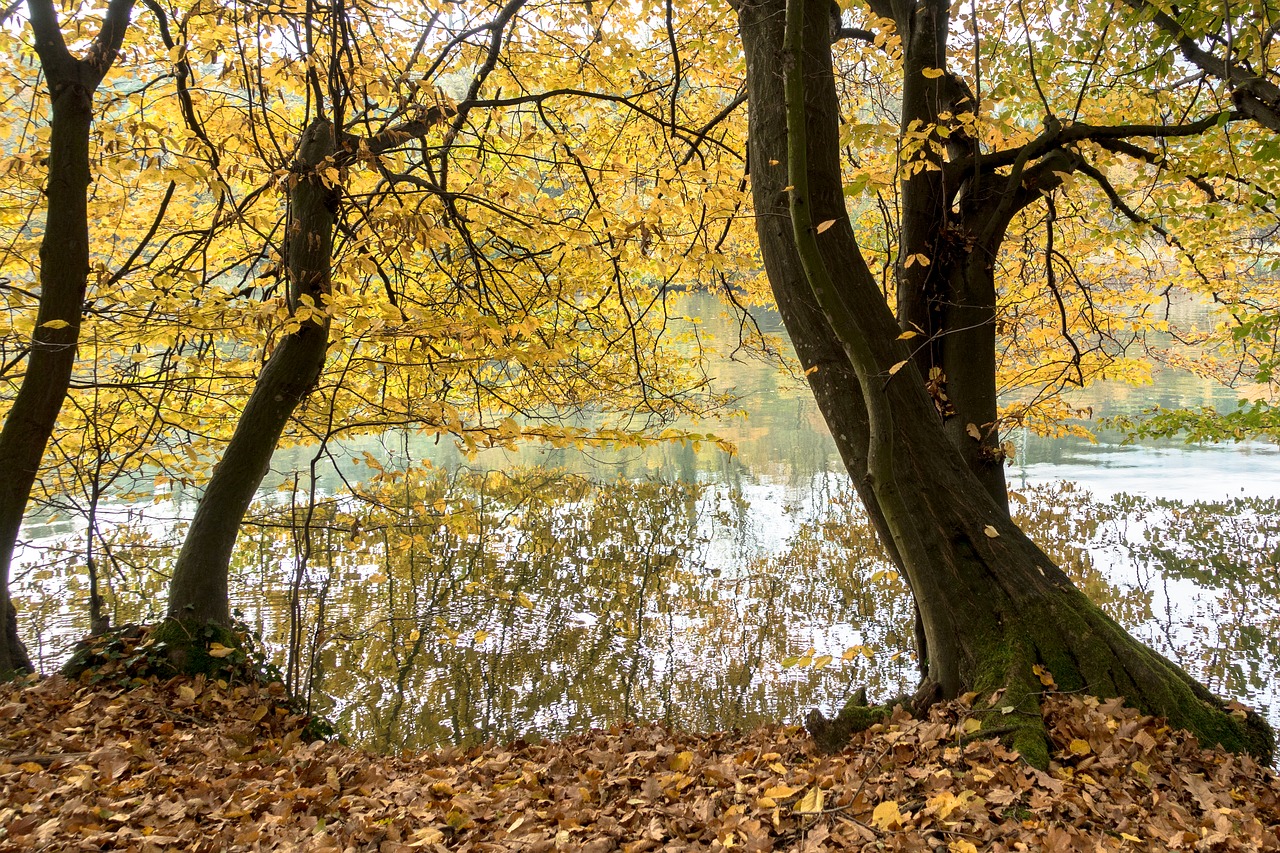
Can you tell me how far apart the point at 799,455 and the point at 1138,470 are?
6926 mm

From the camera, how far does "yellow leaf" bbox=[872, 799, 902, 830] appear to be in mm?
2395

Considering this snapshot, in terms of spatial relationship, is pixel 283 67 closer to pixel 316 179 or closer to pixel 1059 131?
pixel 316 179

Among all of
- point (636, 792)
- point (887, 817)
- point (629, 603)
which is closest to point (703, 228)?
point (636, 792)

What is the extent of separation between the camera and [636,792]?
121 inches

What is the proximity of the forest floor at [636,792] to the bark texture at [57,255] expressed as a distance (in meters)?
1.07

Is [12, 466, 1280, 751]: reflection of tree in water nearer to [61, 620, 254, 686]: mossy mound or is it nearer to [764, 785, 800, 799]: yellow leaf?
[61, 620, 254, 686]: mossy mound

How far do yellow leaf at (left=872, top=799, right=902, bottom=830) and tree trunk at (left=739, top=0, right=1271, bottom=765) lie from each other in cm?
84

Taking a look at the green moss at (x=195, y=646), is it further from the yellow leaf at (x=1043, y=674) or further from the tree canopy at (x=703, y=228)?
the yellow leaf at (x=1043, y=674)

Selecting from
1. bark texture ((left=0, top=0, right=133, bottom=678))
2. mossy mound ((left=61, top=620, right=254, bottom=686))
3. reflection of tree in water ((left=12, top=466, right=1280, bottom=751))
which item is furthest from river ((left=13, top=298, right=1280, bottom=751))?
bark texture ((left=0, top=0, right=133, bottom=678))

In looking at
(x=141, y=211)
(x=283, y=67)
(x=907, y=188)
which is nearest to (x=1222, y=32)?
(x=907, y=188)

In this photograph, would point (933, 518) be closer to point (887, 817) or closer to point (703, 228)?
point (887, 817)

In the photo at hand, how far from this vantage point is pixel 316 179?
4.47 metres

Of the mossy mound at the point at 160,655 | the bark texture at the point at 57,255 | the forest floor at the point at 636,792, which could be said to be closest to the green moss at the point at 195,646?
the mossy mound at the point at 160,655

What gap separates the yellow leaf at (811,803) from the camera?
8.35ft
